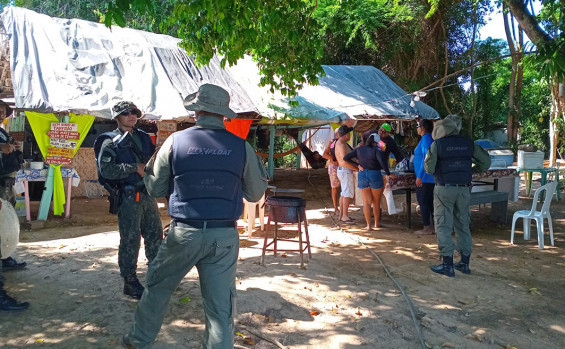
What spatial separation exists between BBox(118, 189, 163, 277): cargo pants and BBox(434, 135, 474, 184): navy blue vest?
3399mm

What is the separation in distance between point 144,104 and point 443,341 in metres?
6.99

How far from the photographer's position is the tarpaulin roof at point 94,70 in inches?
321

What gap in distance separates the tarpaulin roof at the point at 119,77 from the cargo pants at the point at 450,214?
4.27 metres

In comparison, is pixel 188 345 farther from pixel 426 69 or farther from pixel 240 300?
pixel 426 69

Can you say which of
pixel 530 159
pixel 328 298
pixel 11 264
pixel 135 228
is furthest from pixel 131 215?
pixel 530 159

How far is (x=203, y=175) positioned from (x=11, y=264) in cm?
378

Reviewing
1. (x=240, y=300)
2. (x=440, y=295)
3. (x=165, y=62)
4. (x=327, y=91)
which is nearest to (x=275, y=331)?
(x=240, y=300)

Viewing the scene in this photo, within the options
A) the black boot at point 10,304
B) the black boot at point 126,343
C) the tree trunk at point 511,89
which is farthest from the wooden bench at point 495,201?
the tree trunk at point 511,89

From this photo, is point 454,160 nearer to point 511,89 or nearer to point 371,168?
point 371,168

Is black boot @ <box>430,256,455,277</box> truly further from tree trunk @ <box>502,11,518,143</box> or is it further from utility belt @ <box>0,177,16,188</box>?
tree trunk @ <box>502,11,518,143</box>

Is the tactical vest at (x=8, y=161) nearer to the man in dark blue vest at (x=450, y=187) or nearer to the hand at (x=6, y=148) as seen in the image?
the hand at (x=6, y=148)

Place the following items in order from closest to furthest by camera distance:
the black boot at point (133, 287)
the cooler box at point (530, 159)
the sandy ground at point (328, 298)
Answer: the sandy ground at point (328, 298) → the black boot at point (133, 287) → the cooler box at point (530, 159)

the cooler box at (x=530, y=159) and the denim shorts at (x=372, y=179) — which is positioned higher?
the cooler box at (x=530, y=159)

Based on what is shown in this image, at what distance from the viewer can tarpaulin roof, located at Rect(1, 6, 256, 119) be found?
8164mm
